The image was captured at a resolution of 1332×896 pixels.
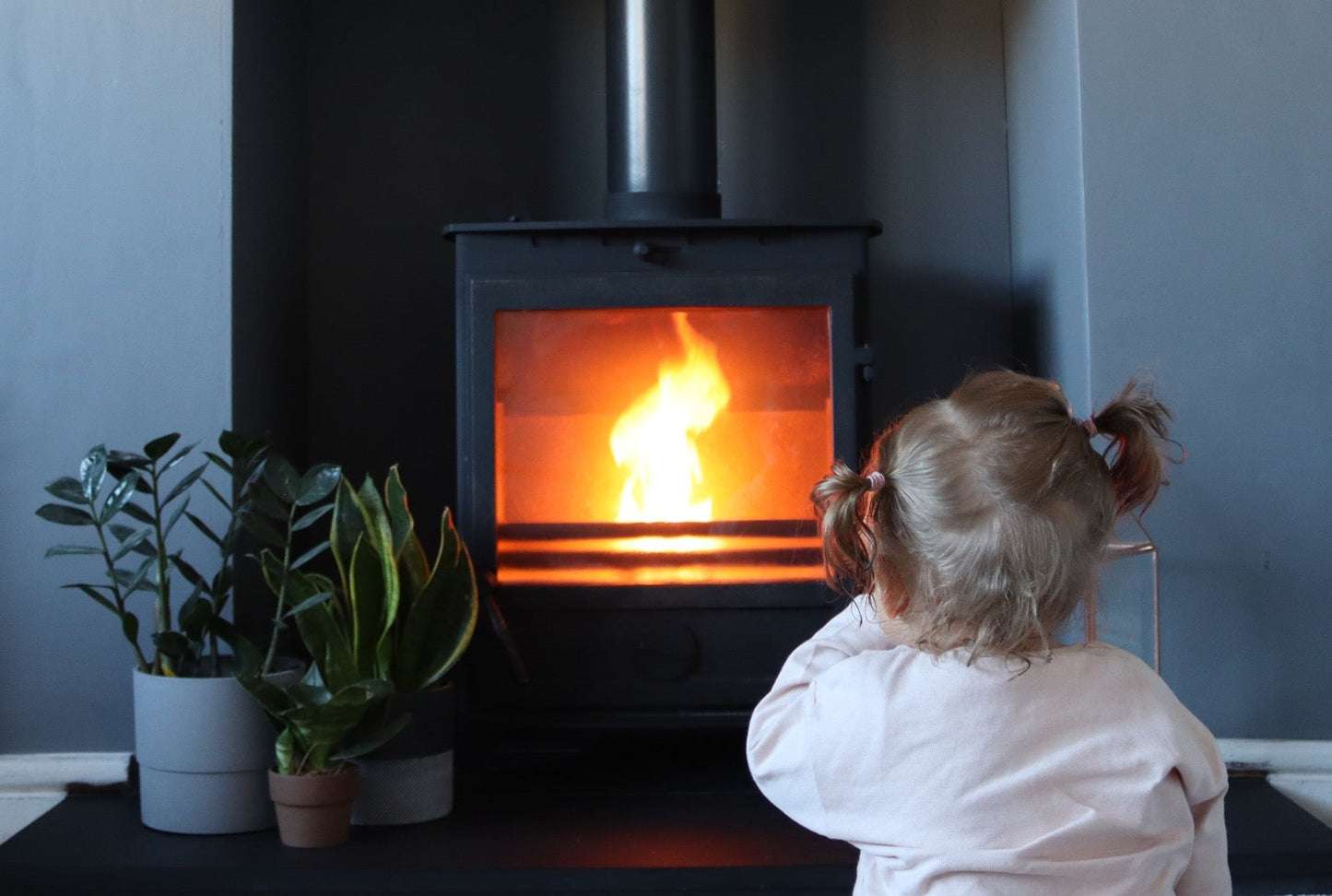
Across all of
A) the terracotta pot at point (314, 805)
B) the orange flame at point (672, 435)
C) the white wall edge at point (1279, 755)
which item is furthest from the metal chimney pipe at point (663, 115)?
the white wall edge at point (1279, 755)

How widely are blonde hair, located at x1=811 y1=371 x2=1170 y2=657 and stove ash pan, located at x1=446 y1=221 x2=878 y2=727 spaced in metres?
0.70

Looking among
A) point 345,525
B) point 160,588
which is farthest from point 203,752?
point 345,525

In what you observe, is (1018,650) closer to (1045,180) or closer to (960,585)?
(960,585)

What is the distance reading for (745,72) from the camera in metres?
2.00

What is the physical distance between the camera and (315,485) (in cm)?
145

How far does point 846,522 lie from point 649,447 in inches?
31.5

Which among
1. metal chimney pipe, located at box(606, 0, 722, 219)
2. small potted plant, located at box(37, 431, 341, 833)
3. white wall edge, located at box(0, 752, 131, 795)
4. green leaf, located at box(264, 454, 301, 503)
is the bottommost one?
white wall edge, located at box(0, 752, 131, 795)

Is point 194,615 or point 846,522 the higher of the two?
point 846,522

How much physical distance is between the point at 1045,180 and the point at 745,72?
500 mm

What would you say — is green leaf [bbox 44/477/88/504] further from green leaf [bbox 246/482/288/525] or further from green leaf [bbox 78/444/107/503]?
green leaf [bbox 246/482/288/525]

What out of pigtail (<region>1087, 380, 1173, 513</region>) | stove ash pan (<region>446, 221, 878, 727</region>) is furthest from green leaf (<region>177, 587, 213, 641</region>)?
pigtail (<region>1087, 380, 1173, 513</region>)

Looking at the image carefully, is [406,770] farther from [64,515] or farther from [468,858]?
[64,515]

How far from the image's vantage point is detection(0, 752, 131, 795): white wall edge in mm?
1632

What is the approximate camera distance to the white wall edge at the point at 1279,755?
1600mm
